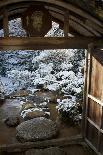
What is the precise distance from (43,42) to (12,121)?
14.8 ft

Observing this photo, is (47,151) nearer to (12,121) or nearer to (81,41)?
(12,121)

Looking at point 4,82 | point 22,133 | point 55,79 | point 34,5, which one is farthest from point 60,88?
point 34,5

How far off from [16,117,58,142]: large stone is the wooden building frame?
92 centimetres

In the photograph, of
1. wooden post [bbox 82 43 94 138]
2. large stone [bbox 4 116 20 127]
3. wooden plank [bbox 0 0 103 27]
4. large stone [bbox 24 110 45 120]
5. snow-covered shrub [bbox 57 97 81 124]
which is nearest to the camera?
wooden plank [bbox 0 0 103 27]

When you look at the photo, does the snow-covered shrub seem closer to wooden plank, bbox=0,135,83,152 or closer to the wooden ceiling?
wooden plank, bbox=0,135,83,152

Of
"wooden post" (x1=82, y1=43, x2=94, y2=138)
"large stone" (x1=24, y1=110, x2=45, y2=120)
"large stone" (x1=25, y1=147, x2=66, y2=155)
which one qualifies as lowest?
"large stone" (x1=25, y1=147, x2=66, y2=155)

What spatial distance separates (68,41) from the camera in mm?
7262

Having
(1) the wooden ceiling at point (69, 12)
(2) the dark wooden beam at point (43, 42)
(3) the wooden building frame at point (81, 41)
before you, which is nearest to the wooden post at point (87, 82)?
(3) the wooden building frame at point (81, 41)

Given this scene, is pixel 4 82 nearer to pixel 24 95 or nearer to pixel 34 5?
pixel 24 95

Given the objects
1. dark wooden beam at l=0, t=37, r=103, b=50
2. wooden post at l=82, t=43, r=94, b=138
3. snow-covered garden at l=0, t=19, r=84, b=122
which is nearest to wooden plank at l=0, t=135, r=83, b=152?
wooden post at l=82, t=43, r=94, b=138

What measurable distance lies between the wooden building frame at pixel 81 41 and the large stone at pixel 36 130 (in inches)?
36.4

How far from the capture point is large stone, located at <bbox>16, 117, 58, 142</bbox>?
8.84 meters

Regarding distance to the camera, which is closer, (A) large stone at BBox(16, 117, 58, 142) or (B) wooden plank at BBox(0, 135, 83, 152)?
(B) wooden plank at BBox(0, 135, 83, 152)

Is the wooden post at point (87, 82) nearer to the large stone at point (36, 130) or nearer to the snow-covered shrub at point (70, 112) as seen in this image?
the large stone at point (36, 130)
